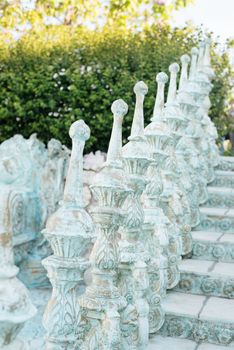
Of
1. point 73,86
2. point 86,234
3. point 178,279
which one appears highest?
point 73,86

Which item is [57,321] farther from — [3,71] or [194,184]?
[3,71]

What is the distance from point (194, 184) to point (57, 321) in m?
3.18

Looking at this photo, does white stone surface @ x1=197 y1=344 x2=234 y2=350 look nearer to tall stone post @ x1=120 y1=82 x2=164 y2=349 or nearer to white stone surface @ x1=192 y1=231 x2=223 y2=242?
tall stone post @ x1=120 y1=82 x2=164 y2=349

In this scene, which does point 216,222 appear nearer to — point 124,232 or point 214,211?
point 214,211

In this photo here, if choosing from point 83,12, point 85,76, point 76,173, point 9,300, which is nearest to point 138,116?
point 76,173

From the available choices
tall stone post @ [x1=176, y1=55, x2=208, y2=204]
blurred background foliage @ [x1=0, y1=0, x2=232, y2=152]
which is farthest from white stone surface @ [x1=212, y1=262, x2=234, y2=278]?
blurred background foliage @ [x1=0, y1=0, x2=232, y2=152]

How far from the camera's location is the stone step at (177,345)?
4070mm

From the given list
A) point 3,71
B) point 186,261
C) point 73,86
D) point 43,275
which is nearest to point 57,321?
point 186,261

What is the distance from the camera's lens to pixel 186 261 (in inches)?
205

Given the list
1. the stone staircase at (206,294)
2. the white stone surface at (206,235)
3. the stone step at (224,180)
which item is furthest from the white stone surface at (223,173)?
the white stone surface at (206,235)

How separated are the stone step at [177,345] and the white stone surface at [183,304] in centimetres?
16

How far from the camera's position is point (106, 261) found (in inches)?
129

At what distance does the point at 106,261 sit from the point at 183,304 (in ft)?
4.49

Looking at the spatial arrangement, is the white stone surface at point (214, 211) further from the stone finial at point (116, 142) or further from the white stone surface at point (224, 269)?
the stone finial at point (116, 142)
